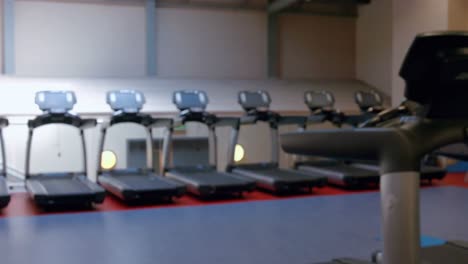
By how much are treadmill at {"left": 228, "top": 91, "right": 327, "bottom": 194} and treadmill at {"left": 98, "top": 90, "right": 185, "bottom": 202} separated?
1.19 metres

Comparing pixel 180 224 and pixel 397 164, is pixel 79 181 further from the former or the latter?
pixel 397 164

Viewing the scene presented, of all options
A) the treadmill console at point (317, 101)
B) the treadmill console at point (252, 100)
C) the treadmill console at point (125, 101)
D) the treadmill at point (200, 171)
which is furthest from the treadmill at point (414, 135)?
A: the treadmill console at point (317, 101)

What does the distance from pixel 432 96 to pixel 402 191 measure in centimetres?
27

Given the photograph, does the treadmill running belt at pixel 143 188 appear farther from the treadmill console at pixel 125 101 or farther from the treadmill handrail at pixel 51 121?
the treadmill console at pixel 125 101

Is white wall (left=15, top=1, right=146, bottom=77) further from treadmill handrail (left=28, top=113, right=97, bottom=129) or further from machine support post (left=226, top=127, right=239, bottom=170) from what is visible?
machine support post (left=226, top=127, right=239, bottom=170)

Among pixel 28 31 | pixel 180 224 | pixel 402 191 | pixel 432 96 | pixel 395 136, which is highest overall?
pixel 28 31

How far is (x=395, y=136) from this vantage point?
1320 millimetres

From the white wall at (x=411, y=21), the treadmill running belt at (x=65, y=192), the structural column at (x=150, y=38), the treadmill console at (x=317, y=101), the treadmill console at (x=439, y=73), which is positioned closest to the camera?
the treadmill console at (x=439, y=73)

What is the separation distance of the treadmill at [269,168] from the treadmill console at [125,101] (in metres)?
1.38

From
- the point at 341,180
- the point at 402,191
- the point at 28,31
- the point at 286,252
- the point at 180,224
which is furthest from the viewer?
the point at 28,31

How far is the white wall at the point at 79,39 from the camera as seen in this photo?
370 inches

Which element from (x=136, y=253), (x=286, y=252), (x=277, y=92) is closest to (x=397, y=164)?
(x=286, y=252)

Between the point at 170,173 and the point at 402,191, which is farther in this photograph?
the point at 170,173

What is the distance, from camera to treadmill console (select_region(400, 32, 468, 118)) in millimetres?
1294
